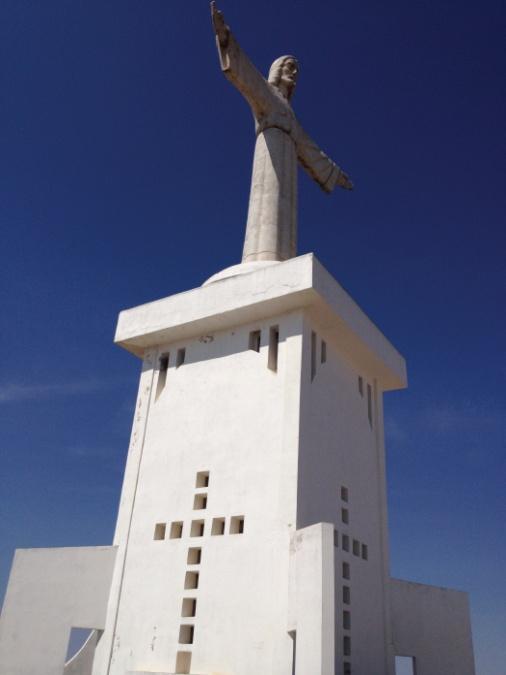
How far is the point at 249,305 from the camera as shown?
41.0 ft

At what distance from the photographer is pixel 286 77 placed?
17344mm

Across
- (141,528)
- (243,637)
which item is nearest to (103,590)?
(141,528)

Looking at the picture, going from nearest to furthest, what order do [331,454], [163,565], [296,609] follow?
[296,609], [163,565], [331,454]

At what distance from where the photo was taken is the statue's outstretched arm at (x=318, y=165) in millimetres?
17469

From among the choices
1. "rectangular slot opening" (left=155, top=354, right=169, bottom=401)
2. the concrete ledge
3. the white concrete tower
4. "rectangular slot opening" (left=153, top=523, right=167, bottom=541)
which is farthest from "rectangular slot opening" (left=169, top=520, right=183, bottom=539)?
the concrete ledge

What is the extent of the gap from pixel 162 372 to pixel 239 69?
761 centimetres

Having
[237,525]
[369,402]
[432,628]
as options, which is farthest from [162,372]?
[432,628]

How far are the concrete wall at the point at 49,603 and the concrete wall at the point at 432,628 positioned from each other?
596 centimetres

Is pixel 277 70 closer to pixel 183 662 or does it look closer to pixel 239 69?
pixel 239 69

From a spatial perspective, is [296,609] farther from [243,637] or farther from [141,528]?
[141,528]

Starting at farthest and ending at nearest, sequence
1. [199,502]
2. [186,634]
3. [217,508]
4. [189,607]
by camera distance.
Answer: [199,502]
[217,508]
[189,607]
[186,634]

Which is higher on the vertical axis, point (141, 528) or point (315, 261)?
point (315, 261)

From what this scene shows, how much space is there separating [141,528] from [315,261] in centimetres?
617

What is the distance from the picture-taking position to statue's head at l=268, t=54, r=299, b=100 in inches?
683
